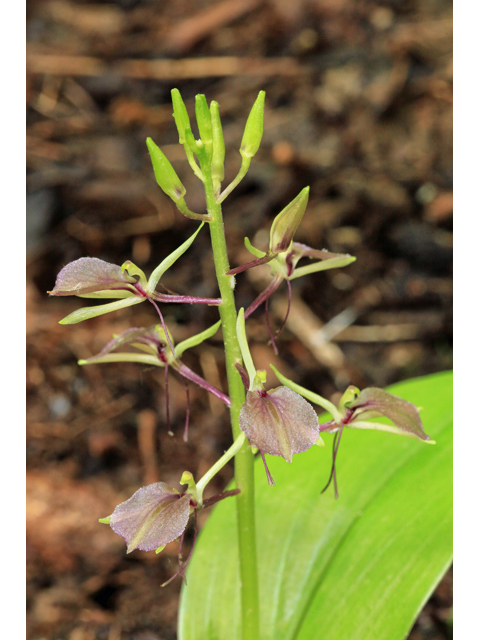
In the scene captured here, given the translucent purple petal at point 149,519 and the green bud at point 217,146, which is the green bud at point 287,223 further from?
the translucent purple petal at point 149,519

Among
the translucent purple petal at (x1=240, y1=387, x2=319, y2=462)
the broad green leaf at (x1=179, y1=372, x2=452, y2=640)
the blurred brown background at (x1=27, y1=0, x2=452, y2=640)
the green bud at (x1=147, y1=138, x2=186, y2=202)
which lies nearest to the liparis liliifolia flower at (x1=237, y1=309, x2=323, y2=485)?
the translucent purple petal at (x1=240, y1=387, x2=319, y2=462)

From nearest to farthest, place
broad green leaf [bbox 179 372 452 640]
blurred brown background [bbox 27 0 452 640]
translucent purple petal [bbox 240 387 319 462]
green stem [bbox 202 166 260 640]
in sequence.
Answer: translucent purple petal [bbox 240 387 319 462]
green stem [bbox 202 166 260 640]
broad green leaf [bbox 179 372 452 640]
blurred brown background [bbox 27 0 452 640]

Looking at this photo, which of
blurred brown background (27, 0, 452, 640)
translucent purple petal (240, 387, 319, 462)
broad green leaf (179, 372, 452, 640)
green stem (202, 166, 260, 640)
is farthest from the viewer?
blurred brown background (27, 0, 452, 640)

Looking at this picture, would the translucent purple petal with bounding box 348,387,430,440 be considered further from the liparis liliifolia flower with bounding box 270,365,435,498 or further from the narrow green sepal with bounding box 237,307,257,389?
the narrow green sepal with bounding box 237,307,257,389

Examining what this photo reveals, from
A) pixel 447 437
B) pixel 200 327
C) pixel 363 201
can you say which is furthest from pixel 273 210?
pixel 447 437

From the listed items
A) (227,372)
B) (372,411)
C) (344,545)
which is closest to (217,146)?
(227,372)

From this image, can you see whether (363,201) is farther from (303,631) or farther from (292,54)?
(303,631)
